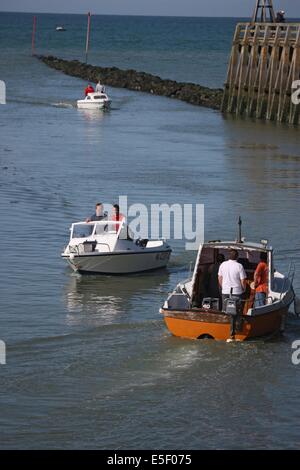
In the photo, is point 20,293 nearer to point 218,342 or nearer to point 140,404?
point 218,342

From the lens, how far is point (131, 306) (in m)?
21.3

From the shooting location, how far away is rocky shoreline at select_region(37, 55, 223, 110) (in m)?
64.5

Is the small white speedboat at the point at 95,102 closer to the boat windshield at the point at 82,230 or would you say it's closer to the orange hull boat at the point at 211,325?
the boat windshield at the point at 82,230

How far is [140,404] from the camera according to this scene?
1630 cm

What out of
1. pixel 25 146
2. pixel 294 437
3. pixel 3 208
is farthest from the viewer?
pixel 25 146

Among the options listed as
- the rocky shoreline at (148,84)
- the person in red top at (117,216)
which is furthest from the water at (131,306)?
the rocky shoreline at (148,84)

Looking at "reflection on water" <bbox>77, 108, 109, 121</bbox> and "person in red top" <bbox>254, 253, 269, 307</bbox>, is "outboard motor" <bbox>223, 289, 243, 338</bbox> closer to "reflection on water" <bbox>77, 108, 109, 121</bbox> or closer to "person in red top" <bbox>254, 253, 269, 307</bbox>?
"person in red top" <bbox>254, 253, 269, 307</bbox>

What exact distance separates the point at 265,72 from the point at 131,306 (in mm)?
30744

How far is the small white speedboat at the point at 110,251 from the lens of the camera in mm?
23047

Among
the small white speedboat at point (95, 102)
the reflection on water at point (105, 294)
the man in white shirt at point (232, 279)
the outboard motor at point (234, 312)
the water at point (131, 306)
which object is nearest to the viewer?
the water at point (131, 306)

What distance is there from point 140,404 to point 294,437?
223 centimetres

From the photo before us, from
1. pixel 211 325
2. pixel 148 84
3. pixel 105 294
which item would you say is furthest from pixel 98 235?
pixel 148 84

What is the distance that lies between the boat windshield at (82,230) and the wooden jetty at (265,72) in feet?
82.9
